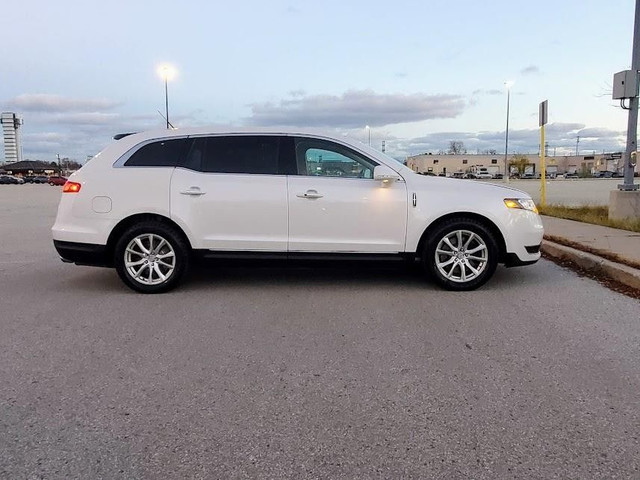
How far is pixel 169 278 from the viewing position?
5.91 meters

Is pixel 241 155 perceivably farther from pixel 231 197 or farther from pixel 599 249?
pixel 599 249

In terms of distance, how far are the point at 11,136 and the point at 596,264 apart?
6864 inches

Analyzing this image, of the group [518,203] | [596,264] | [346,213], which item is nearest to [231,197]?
[346,213]

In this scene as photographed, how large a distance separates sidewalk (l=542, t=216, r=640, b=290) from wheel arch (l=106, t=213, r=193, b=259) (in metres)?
5.09

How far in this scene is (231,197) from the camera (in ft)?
19.1

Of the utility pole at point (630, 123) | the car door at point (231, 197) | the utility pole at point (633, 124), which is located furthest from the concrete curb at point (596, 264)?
the car door at point (231, 197)

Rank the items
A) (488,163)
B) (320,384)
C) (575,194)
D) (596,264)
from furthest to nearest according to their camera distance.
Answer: (488,163)
(575,194)
(596,264)
(320,384)

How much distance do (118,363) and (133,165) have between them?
277cm

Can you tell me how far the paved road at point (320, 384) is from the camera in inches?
104

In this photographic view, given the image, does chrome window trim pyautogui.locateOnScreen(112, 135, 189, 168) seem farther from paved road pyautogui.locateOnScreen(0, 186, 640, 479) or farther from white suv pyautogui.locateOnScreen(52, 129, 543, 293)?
paved road pyautogui.locateOnScreen(0, 186, 640, 479)

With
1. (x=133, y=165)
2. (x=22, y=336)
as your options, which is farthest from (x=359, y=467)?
(x=133, y=165)

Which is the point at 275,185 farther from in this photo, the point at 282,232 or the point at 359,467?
the point at 359,467

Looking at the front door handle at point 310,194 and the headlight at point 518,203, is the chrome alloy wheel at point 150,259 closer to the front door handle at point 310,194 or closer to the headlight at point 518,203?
the front door handle at point 310,194

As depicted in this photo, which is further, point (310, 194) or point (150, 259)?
point (150, 259)
